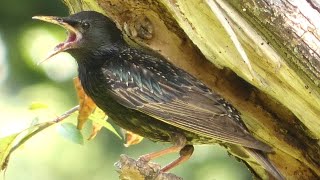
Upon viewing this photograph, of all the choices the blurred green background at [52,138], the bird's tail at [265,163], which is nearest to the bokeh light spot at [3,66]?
the blurred green background at [52,138]

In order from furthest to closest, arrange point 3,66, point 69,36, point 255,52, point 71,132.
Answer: point 3,66, point 69,36, point 71,132, point 255,52

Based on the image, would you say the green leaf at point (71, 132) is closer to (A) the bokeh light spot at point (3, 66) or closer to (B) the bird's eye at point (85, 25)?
(B) the bird's eye at point (85, 25)

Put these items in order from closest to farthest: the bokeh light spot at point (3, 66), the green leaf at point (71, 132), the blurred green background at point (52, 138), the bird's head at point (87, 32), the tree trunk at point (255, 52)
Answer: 1. the tree trunk at point (255, 52)
2. the green leaf at point (71, 132)
3. the bird's head at point (87, 32)
4. the blurred green background at point (52, 138)
5. the bokeh light spot at point (3, 66)

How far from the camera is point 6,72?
16.3 feet

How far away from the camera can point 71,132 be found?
3512mm

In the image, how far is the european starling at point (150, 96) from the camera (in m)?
3.53

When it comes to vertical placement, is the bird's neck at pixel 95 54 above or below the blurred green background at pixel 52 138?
above

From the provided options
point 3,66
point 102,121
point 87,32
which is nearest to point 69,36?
point 87,32

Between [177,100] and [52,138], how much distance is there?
1304 millimetres

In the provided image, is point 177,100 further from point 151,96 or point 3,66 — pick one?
point 3,66

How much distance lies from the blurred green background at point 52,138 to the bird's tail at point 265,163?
1.28 m

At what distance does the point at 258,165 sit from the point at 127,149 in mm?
1365

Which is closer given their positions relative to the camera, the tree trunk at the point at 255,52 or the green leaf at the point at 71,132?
the tree trunk at the point at 255,52

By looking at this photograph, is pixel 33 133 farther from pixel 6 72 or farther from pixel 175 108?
pixel 6 72
